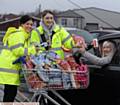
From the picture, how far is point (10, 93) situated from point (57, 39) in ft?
3.24

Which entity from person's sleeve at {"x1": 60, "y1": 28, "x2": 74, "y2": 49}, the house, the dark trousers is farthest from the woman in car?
the house

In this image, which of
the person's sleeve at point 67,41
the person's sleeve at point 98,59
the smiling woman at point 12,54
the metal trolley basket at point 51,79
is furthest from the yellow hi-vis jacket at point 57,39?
the metal trolley basket at point 51,79

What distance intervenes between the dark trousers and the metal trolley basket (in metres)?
0.51

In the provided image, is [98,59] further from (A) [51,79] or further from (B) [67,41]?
(A) [51,79]

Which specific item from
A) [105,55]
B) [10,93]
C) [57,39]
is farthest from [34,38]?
[105,55]

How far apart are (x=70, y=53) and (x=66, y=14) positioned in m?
→ 63.6

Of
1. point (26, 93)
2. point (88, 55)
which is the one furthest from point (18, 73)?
point (88, 55)

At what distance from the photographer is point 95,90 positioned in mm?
7277

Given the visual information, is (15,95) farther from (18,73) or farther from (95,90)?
(95,90)

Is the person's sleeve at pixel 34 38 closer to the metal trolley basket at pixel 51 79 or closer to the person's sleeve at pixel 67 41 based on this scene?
the person's sleeve at pixel 67 41

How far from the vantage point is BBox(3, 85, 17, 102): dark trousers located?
21.4 ft

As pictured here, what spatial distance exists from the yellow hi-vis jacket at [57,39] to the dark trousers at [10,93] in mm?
681

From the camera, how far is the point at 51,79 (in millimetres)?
6012

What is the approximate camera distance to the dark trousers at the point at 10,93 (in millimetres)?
6535
